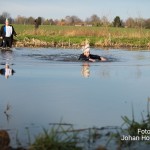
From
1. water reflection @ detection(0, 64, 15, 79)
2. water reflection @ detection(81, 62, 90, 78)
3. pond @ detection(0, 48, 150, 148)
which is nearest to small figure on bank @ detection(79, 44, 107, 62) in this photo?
water reflection @ detection(81, 62, 90, 78)

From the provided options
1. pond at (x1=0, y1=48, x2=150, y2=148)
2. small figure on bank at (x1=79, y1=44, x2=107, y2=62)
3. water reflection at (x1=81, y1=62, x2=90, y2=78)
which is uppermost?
small figure on bank at (x1=79, y1=44, x2=107, y2=62)

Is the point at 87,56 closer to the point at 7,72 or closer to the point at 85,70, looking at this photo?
the point at 85,70

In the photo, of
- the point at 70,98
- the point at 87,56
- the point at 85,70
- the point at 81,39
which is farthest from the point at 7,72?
the point at 81,39

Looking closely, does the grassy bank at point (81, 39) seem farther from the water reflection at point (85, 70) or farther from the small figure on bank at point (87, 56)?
the water reflection at point (85, 70)

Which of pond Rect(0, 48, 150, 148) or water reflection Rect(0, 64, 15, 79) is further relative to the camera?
water reflection Rect(0, 64, 15, 79)

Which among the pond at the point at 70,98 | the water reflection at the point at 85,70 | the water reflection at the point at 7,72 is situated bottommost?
the pond at the point at 70,98

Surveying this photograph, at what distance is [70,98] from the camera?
11.4 m

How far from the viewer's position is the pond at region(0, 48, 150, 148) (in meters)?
8.98

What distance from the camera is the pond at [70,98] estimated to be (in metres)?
8.98

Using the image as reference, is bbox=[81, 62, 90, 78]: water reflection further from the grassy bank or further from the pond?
the grassy bank

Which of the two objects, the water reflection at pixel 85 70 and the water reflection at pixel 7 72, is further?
the water reflection at pixel 85 70

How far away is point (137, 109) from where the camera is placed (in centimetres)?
1013

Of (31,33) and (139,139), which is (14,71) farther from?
(31,33)

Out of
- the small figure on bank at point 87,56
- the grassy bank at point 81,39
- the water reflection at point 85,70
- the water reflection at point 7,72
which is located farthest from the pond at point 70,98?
the grassy bank at point 81,39
